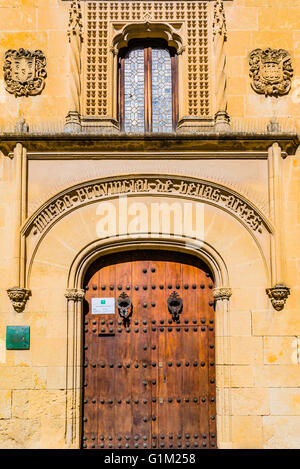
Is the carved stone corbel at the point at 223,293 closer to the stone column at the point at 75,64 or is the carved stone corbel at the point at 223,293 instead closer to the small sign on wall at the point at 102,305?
the small sign on wall at the point at 102,305

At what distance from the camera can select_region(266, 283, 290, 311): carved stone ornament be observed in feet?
24.3

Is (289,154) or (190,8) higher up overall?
(190,8)

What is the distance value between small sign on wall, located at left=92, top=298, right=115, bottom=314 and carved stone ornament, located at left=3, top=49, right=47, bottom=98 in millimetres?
2941

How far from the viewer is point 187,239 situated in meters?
7.71

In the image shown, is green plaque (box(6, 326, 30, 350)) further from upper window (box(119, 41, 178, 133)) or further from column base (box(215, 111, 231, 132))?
column base (box(215, 111, 231, 132))

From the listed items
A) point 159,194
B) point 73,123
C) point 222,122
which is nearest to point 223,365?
point 159,194

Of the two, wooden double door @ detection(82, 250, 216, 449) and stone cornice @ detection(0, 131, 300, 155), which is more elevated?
stone cornice @ detection(0, 131, 300, 155)

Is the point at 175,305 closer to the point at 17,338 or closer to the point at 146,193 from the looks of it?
the point at 146,193

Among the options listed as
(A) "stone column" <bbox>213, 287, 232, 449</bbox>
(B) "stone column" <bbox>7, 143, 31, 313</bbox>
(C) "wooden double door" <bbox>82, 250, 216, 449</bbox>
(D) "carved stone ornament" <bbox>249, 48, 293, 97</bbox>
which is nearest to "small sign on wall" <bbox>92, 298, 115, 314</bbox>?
(C) "wooden double door" <bbox>82, 250, 216, 449</bbox>

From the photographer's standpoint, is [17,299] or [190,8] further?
[190,8]
